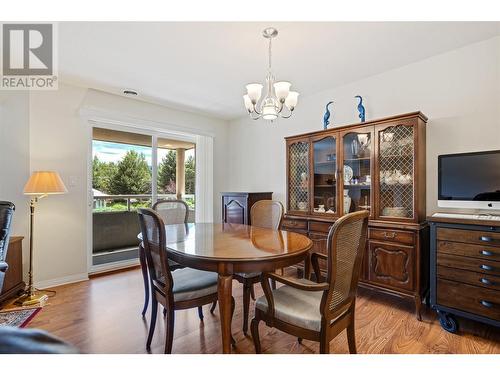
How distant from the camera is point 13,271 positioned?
256 centimetres

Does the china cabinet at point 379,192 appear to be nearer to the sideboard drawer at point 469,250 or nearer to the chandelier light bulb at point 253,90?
the sideboard drawer at point 469,250

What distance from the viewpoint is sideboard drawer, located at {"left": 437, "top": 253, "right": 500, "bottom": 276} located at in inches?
70.5

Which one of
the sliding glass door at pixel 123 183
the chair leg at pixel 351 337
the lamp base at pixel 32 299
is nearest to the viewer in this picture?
the chair leg at pixel 351 337

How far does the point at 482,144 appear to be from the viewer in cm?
219

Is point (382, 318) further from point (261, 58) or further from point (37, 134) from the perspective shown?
point (37, 134)

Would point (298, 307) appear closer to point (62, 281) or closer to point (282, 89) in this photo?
point (282, 89)

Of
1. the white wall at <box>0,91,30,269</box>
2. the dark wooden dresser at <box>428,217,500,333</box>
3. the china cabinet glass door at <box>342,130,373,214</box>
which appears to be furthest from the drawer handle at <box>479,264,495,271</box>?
the white wall at <box>0,91,30,269</box>

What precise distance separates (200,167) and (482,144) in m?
3.70

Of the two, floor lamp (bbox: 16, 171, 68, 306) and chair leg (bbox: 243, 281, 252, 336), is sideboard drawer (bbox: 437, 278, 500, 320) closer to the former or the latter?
chair leg (bbox: 243, 281, 252, 336)

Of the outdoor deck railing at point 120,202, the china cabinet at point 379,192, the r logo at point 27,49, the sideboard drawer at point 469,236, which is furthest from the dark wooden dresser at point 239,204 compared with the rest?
the r logo at point 27,49

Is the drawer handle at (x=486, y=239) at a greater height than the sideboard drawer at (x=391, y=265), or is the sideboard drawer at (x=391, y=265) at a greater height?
the drawer handle at (x=486, y=239)

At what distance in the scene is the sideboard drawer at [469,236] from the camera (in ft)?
5.90

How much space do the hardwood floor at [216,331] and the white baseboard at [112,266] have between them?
68 cm

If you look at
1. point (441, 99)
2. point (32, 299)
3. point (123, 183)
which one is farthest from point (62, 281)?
point (441, 99)
